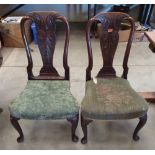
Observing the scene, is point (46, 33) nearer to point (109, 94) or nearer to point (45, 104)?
point (45, 104)

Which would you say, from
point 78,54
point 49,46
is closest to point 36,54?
point 78,54

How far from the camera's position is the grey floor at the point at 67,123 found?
1591 mm

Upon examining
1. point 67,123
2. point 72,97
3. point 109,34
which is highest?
point 109,34

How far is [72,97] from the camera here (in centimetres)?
146

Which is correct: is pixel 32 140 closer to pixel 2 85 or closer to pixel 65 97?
pixel 65 97

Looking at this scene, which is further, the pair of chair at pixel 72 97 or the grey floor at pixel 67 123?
the grey floor at pixel 67 123

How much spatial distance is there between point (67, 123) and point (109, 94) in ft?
1.80

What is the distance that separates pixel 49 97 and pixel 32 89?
18 centimetres

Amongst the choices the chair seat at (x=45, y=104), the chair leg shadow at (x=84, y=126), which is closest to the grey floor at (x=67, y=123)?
the chair leg shadow at (x=84, y=126)

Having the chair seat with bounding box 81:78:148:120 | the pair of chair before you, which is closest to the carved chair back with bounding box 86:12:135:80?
the pair of chair

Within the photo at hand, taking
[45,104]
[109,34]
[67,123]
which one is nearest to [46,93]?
[45,104]

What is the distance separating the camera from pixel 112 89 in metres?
1.53

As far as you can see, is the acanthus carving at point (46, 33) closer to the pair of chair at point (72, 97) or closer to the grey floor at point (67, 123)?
the pair of chair at point (72, 97)
